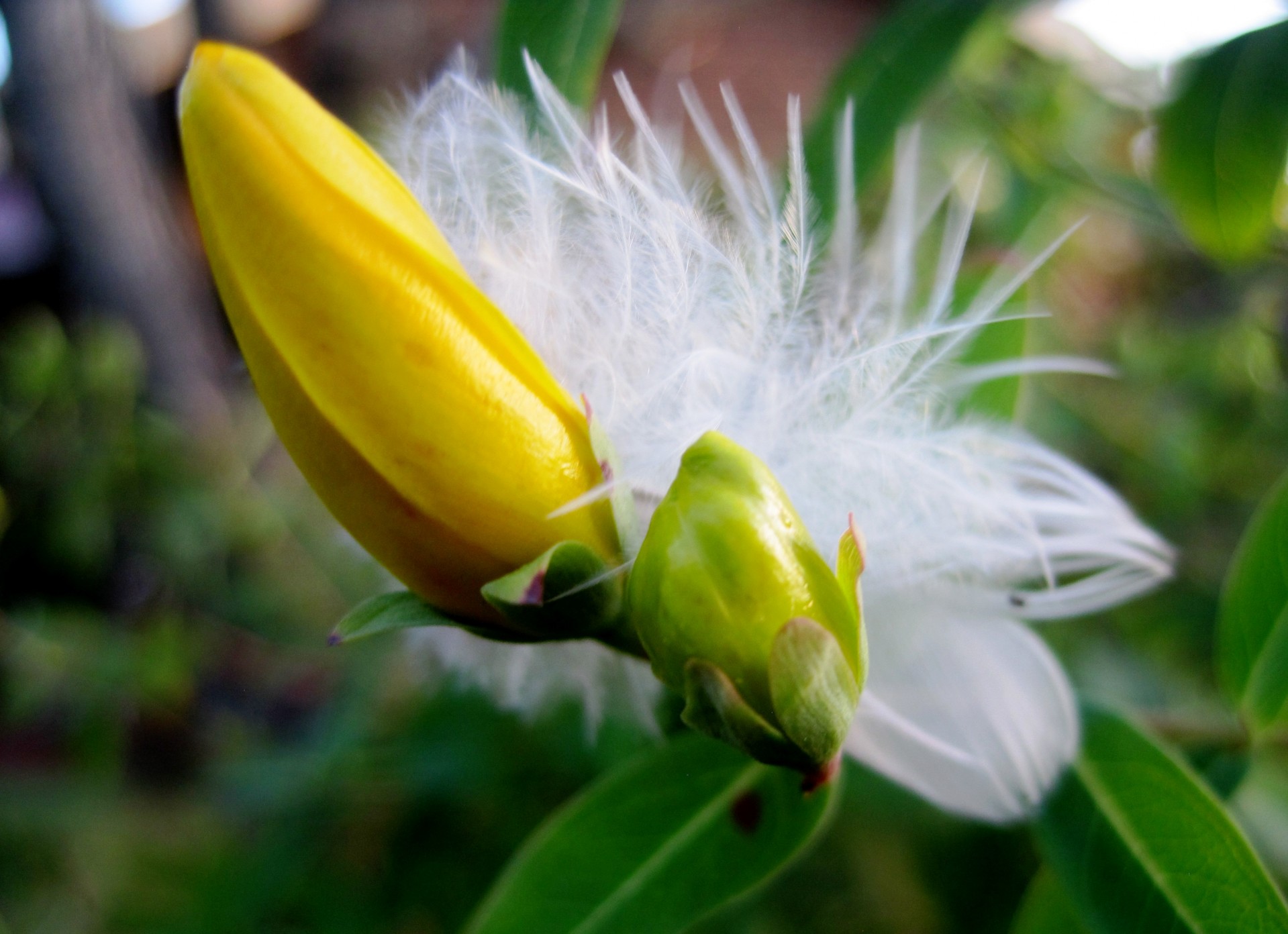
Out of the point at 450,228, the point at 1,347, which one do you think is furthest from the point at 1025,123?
the point at 1,347

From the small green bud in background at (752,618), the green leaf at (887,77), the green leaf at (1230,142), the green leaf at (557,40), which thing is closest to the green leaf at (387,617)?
the small green bud in background at (752,618)

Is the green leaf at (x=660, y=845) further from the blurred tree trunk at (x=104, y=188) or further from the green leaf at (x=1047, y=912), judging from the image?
the blurred tree trunk at (x=104, y=188)

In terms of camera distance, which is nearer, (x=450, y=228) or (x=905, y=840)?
(x=450, y=228)

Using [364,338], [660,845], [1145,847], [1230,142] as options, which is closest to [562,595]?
[364,338]

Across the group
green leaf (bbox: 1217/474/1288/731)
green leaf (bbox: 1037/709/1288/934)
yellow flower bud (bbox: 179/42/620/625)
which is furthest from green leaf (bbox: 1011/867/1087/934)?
yellow flower bud (bbox: 179/42/620/625)

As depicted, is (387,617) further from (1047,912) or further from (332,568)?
(332,568)

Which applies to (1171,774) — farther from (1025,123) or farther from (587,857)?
(1025,123)

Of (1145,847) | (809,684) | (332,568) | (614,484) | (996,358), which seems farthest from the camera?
(332,568)
